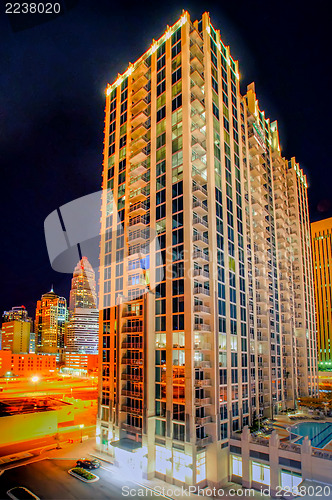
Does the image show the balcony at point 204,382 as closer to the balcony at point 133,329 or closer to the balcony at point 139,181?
the balcony at point 133,329

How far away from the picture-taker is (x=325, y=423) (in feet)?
157

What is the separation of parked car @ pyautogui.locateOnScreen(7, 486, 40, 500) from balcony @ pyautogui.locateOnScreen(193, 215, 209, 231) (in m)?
34.0

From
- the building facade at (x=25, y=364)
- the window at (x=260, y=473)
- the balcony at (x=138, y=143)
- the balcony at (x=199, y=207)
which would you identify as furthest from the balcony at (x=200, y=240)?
the building facade at (x=25, y=364)

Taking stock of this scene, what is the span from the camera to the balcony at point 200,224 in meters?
44.2

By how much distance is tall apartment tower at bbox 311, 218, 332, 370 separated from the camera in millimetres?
121438

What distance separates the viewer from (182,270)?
4266cm

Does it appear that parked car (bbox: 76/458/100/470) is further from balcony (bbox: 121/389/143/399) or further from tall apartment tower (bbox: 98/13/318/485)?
balcony (bbox: 121/389/143/399)

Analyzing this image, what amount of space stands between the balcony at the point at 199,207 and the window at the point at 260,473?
99.5 feet

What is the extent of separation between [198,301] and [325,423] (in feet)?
86.8

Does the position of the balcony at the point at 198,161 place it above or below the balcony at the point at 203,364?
above

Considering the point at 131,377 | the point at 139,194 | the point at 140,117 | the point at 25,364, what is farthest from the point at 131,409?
the point at 25,364

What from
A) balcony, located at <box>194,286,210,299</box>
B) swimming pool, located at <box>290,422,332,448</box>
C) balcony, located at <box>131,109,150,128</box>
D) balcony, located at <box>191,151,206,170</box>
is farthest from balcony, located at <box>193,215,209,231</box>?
swimming pool, located at <box>290,422,332,448</box>

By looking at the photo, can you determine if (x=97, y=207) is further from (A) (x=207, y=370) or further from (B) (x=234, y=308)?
(A) (x=207, y=370)

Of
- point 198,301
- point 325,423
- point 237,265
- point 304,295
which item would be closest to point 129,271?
point 198,301
